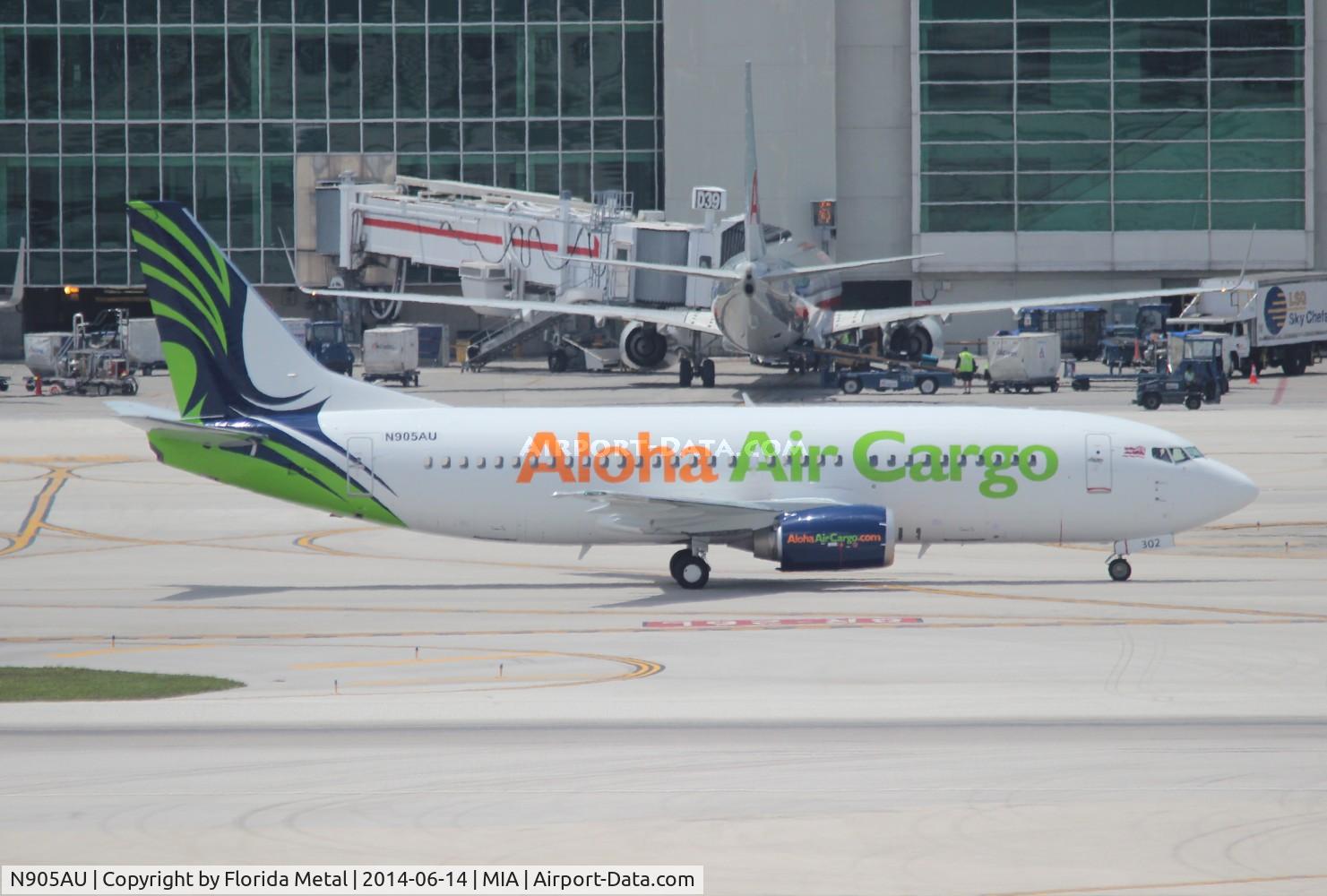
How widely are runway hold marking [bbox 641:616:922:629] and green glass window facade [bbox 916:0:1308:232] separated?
3347 inches

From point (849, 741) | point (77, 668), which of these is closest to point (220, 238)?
point (77, 668)

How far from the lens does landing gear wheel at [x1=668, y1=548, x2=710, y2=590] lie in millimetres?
38812

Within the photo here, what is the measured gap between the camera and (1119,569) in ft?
129

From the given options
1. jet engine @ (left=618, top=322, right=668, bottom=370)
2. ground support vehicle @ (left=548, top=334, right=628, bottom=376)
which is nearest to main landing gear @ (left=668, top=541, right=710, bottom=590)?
jet engine @ (left=618, top=322, right=668, bottom=370)

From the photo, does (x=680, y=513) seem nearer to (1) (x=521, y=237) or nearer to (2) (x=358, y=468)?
(2) (x=358, y=468)

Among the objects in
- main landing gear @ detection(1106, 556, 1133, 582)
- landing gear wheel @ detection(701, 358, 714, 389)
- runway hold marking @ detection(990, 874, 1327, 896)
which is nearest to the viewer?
runway hold marking @ detection(990, 874, 1327, 896)

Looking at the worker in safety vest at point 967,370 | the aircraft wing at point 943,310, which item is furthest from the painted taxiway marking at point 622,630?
the aircraft wing at point 943,310

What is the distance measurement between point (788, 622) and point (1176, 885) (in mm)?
17182

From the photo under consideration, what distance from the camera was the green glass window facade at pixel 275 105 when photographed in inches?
4628

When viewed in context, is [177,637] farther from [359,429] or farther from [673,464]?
[673,464]

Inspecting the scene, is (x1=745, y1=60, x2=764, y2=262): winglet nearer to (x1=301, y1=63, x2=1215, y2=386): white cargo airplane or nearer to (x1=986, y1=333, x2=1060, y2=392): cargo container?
(x1=301, y1=63, x2=1215, y2=386): white cargo airplane

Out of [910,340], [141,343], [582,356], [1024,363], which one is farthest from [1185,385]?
[141,343]

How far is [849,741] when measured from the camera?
77.0 feet
